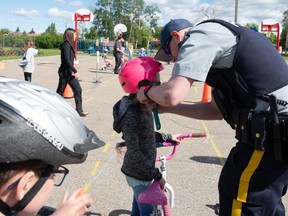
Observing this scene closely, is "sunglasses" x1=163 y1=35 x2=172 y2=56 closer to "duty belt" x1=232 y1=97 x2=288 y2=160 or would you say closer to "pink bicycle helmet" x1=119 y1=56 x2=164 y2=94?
"pink bicycle helmet" x1=119 y1=56 x2=164 y2=94

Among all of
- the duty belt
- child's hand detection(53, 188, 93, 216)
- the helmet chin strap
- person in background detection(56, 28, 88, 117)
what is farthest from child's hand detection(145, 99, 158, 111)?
person in background detection(56, 28, 88, 117)

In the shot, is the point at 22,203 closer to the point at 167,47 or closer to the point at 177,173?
the point at 167,47

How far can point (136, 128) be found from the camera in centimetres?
305

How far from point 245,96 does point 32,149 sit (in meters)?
1.28

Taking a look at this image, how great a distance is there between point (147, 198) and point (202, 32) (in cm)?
147

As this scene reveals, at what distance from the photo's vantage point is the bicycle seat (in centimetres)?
303

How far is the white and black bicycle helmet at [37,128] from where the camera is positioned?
4.83 ft

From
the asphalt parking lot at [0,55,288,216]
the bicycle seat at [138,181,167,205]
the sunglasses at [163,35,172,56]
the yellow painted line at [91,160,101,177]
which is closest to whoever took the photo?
the sunglasses at [163,35,172,56]

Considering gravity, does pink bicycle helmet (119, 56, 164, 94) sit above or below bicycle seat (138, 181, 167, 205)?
above

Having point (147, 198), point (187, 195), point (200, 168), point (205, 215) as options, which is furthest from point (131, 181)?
point (200, 168)

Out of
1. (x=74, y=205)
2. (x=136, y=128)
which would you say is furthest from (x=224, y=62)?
(x=74, y=205)

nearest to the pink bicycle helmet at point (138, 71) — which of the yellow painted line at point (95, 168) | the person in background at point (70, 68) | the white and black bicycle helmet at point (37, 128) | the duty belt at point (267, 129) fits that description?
the duty belt at point (267, 129)

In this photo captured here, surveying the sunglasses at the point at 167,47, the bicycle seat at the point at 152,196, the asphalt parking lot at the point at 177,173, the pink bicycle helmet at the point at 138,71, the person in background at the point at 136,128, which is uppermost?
the sunglasses at the point at 167,47

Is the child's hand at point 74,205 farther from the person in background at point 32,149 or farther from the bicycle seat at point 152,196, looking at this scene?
the bicycle seat at point 152,196
